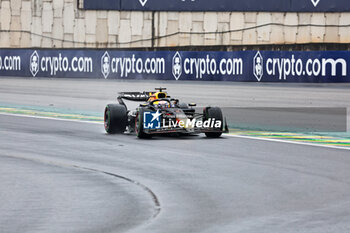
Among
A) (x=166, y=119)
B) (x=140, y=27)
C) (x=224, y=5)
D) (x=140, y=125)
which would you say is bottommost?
(x=140, y=125)

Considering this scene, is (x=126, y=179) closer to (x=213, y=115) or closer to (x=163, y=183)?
(x=163, y=183)

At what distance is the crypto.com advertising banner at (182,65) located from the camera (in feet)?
86.2

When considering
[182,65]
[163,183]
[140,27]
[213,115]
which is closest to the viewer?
[163,183]

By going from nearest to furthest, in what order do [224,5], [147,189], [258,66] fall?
[147,189] → [258,66] → [224,5]

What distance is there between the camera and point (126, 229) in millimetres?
7254

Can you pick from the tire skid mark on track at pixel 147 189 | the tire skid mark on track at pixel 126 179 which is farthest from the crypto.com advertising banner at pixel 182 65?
the tire skid mark on track at pixel 147 189

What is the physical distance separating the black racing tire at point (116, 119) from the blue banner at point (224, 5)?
2365 centimetres

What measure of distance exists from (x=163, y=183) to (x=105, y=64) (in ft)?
79.4

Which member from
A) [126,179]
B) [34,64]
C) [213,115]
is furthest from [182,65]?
[126,179]

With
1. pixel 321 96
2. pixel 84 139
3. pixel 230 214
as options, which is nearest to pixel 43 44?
pixel 321 96

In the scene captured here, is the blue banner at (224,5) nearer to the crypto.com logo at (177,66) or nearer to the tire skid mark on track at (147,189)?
the crypto.com logo at (177,66)

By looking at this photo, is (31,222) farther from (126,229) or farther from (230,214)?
(230,214)

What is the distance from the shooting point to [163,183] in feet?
32.2

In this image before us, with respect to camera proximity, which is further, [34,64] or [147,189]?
[34,64]
